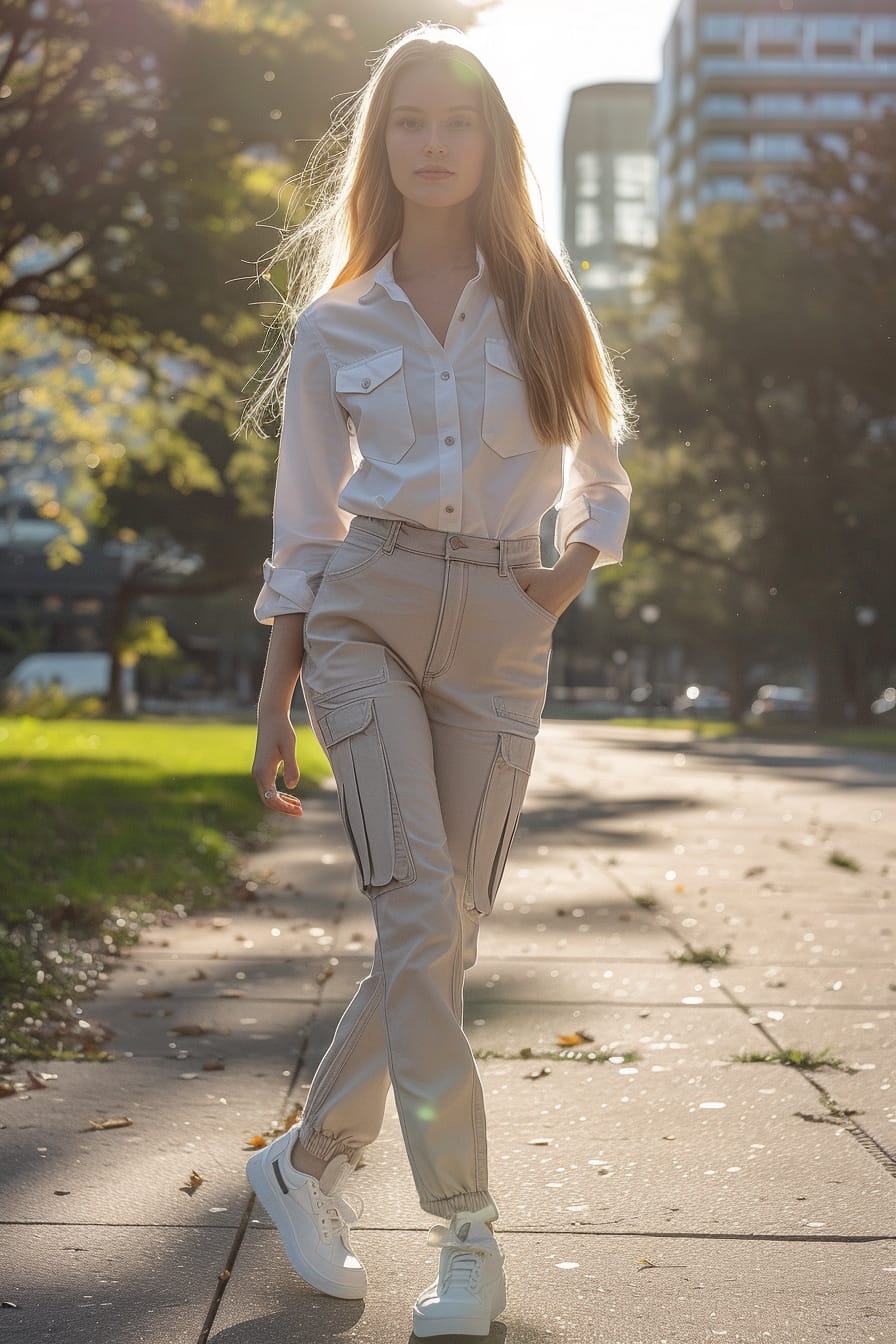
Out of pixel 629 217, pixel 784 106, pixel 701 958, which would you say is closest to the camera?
pixel 701 958

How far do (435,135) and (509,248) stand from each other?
234 mm

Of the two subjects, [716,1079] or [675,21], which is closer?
[716,1079]

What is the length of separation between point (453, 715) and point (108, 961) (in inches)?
149

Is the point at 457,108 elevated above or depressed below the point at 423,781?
above

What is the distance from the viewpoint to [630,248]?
44281 mm

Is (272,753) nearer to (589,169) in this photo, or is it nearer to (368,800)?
(368,800)

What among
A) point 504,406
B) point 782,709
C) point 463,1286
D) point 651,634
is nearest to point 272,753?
point 504,406

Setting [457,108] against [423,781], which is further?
[457,108]

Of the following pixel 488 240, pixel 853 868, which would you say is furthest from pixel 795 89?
pixel 488 240

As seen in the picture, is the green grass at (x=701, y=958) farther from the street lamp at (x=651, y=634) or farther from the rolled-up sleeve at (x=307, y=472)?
the street lamp at (x=651, y=634)

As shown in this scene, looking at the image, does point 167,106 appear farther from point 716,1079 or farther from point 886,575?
point 886,575

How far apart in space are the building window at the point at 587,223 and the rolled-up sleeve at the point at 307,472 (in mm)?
174926

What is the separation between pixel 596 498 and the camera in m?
3.16

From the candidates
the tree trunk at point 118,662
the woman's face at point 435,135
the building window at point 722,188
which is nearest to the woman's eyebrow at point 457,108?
the woman's face at point 435,135
